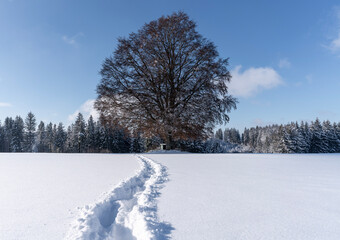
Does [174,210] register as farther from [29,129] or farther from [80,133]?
[29,129]

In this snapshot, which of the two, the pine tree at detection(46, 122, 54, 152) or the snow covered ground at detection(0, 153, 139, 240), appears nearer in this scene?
the snow covered ground at detection(0, 153, 139, 240)

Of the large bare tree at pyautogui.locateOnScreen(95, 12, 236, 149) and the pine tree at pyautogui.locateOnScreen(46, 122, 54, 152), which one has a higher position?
the large bare tree at pyautogui.locateOnScreen(95, 12, 236, 149)

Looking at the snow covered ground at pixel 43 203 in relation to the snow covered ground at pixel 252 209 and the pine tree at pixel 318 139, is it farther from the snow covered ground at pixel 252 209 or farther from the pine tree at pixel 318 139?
the pine tree at pixel 318 139

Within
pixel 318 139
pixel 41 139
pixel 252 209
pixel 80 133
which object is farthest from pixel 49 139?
pixel 318 139

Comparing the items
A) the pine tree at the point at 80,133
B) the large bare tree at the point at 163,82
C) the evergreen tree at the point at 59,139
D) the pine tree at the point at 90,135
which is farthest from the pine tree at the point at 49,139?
the large bare tree at the point at 163,82

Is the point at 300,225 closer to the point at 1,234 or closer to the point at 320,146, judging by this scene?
the point at 1,234

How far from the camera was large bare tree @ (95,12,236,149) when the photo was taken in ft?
30.6

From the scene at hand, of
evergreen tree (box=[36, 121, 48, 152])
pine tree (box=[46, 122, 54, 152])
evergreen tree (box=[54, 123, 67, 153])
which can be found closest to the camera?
evergreen tree (box=[54, 123, 67, 153])

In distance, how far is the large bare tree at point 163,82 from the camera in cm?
931

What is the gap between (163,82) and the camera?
969 centimetres

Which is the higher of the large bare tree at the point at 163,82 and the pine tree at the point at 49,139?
the large bare tree at the point at 163,82

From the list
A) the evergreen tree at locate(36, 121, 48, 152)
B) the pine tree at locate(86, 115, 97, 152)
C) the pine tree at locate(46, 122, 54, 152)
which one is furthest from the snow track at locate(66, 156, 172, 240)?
the evergreen tree at locate(36, 121, 48, 152)

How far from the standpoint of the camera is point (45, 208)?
1.47 meters

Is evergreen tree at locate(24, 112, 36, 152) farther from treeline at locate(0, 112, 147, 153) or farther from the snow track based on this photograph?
the snow track
